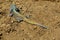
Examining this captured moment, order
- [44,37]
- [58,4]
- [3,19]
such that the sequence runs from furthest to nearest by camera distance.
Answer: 1. [58,4]
2. [3,19]
3. [44,37]

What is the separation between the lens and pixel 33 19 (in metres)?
3.90

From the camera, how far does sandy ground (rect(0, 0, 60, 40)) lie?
348 cm

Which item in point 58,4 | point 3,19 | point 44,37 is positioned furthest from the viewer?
point 58,4

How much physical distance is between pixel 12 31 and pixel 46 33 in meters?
0.66

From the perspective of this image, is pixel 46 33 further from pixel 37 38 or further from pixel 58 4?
pixel 58 4

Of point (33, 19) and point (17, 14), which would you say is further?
point (17, 14)

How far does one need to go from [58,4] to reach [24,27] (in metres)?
1.10

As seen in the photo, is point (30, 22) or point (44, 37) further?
point (30, 22)

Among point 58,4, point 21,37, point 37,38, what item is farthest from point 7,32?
point 58,4

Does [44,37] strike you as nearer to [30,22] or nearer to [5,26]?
[30,22]

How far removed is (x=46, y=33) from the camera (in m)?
3.50

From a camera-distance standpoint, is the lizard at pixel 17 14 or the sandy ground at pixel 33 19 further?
the lizard at pixel 17 14

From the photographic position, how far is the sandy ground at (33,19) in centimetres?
348

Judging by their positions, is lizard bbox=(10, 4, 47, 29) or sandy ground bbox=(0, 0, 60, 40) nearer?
sandy ground bbox=(0, 0, 60, 40)
